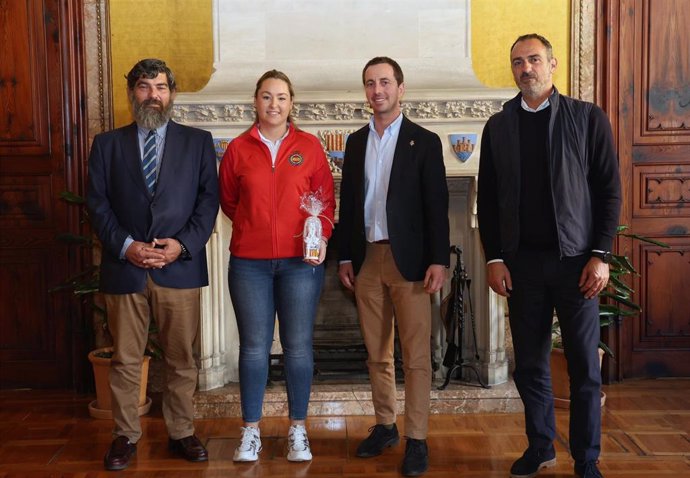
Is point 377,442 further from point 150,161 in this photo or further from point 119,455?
point 150,161

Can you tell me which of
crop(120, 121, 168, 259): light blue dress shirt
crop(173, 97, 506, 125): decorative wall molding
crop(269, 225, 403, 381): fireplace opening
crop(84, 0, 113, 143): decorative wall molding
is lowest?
crop(269, 225, 403, 381): fireplace opening

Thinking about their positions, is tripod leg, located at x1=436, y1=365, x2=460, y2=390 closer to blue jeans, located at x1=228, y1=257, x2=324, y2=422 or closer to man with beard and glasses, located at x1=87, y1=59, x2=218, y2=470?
blue jeans, located at x1=228, y1=257, x2=324, y2=422

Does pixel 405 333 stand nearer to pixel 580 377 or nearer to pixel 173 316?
pixel 580 377

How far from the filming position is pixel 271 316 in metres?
2.95

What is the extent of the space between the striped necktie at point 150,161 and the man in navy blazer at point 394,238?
772 millimetres

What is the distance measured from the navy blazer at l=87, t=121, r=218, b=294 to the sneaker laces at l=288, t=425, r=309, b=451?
2.37 feet

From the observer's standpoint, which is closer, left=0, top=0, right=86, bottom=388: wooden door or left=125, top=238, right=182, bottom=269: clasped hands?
left=125, top=238, right=182, bottom=269: clasped hands

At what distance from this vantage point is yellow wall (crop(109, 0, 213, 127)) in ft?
13.6

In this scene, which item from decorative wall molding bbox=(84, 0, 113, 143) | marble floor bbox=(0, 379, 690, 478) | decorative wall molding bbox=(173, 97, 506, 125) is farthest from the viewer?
decorative wall molding bbox=(84, 0, 113, 143)

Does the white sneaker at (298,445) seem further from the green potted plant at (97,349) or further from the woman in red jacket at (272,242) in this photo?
the green potted plant at (97,349)

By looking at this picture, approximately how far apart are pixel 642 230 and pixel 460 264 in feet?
4.09

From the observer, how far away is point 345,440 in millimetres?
3307

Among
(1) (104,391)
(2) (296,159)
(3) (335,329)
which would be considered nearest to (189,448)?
(1) (104,391)

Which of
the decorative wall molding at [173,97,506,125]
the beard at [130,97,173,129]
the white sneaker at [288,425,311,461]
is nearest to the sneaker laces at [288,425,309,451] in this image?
the white sneaker at [288,425,311,461]
